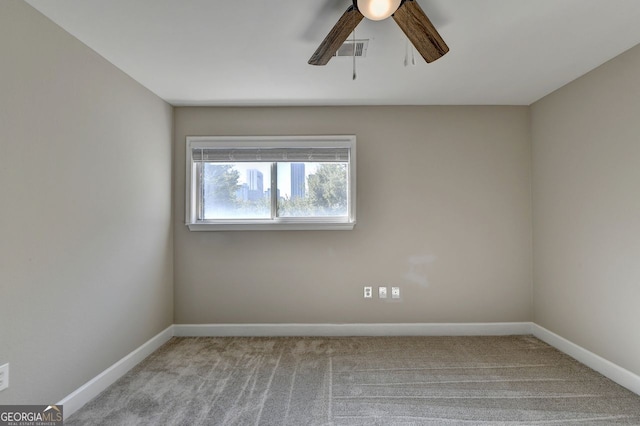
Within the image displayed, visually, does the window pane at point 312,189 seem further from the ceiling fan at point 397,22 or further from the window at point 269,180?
the ceiling fan at point 397,22

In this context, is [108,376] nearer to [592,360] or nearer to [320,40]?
[320,40]

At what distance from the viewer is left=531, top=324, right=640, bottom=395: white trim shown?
2201 mm

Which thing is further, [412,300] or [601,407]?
[412,300]

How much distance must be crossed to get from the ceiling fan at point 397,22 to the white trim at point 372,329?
8.25 feet

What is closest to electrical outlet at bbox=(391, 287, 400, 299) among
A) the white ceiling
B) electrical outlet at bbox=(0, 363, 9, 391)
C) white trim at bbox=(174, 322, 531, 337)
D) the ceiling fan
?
white trim at bbox=(174, 322, 531, 337)

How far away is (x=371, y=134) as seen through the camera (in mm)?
3291

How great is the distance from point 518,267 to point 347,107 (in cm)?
245

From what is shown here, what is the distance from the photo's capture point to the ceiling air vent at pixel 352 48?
2082 millimetres

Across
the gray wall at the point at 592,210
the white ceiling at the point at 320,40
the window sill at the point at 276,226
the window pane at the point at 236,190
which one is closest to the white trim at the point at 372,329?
the gray wall at the point at 592,210

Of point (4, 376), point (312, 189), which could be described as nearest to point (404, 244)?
point (312, 189)

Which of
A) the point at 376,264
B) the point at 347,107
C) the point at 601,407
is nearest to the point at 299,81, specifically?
the point at 347,107

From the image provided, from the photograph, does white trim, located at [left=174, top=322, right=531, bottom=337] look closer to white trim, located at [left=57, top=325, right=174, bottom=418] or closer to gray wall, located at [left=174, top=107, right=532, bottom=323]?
gray wall, located at [left=174, top=107, right=532, bottom=323]

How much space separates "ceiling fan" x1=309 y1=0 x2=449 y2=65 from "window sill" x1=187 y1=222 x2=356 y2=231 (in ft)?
5.55

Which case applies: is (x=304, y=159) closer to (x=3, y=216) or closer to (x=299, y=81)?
(x=299, y=81)
